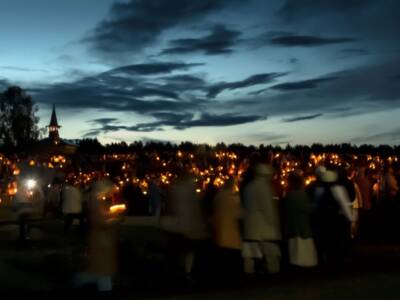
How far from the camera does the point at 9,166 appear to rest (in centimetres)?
3503

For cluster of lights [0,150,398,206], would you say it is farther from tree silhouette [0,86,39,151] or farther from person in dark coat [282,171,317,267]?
tree silhouette [0,86,39,151]

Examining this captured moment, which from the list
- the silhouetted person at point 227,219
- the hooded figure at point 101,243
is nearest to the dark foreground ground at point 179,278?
the hooded figure at point 101,243

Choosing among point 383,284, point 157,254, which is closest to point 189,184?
point 383,284

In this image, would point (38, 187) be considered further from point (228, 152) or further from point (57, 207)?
point (228, 152)

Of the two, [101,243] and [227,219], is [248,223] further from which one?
[101,243]

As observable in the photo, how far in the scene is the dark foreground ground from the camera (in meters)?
10.5

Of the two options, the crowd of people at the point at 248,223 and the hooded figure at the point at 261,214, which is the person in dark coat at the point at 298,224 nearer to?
the crowd of people at the point at 248,223

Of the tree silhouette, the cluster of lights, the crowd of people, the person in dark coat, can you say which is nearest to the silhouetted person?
the crowd of people

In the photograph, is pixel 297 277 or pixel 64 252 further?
pixel 64 252

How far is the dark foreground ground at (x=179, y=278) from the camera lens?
10.5m

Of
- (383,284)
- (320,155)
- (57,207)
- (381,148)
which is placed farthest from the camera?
(381,148)

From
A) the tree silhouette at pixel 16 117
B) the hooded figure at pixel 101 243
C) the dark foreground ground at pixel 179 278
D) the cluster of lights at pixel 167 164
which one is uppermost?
the tree silhouette at pixel 16 117

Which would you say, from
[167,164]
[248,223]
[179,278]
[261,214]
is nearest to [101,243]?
[179,278]

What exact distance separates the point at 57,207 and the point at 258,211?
60.7 feet
